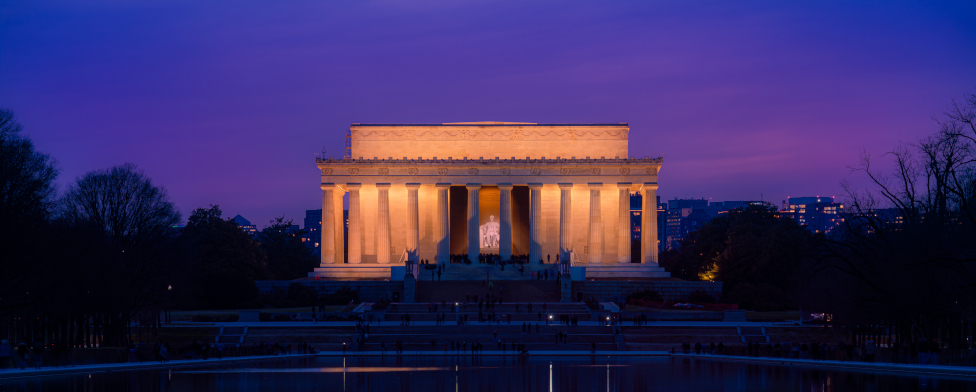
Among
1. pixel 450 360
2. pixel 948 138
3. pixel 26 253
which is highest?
pixel 948 138

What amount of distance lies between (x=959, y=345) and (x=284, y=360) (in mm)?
34733

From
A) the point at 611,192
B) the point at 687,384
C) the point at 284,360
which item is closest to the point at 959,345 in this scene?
the point at 687,384

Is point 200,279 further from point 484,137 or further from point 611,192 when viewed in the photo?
point 611,192

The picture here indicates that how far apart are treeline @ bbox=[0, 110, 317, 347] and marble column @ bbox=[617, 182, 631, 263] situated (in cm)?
3250

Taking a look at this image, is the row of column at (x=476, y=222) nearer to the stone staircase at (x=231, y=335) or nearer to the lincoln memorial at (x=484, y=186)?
the lincoln memorial at (x=484, y=186)

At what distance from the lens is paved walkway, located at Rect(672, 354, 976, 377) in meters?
41.7

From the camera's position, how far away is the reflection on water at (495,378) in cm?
3609

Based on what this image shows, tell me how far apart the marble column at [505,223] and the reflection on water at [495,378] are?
1656 inches

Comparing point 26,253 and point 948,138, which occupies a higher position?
point 948,138

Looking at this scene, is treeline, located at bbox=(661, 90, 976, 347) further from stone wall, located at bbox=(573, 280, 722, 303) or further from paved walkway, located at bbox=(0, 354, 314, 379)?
paved walkway, located at bbox=(0, 354, 314, 379)

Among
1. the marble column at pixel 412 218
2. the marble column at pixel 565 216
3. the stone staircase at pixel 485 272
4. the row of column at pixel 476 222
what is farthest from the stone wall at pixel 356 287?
the marble column at pixel 565 216

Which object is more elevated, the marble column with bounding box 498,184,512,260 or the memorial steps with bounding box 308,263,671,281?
the marble column with bounding box 498,184,512,260

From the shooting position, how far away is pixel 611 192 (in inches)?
3757

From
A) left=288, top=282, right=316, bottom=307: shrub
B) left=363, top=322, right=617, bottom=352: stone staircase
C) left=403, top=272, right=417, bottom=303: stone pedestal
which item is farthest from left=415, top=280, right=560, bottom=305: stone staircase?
left=363, top=322, right=617, bottom=352: stone staircase
